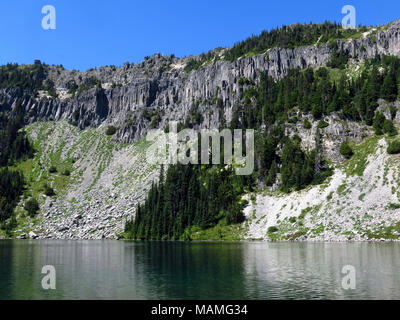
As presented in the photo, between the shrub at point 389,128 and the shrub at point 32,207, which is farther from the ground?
the shrub at point 389,128

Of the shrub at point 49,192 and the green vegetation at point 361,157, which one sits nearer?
the green vegetation at point 361,157

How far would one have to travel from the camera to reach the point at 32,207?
17388cm

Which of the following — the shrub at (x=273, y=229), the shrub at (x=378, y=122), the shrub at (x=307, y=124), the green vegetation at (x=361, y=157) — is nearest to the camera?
the shrub at (x=273, y=229)

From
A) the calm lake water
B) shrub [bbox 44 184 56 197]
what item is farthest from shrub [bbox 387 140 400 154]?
shrub [bbox 44 184 56 197]

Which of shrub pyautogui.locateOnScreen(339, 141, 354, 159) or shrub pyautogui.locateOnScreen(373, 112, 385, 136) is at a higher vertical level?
shrub pyautogui.locateOnScreen(373, 112, 385, 136)

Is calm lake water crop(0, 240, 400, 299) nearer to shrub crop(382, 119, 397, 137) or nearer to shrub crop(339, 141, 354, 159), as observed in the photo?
shrub crop(339, 141, 354, 159)

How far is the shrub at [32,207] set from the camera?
173 metres

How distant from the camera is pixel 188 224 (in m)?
142

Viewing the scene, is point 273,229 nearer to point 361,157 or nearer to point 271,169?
point 271,169

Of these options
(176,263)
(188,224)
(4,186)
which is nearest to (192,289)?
(176,263)

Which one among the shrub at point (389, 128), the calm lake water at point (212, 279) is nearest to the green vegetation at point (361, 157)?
the shrub at point (389, 128)

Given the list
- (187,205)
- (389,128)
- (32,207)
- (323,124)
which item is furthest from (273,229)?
(32,207)

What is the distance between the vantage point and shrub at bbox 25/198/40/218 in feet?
568

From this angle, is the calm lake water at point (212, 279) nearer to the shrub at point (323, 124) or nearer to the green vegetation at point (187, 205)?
the green vegetation at point (187, 205)
